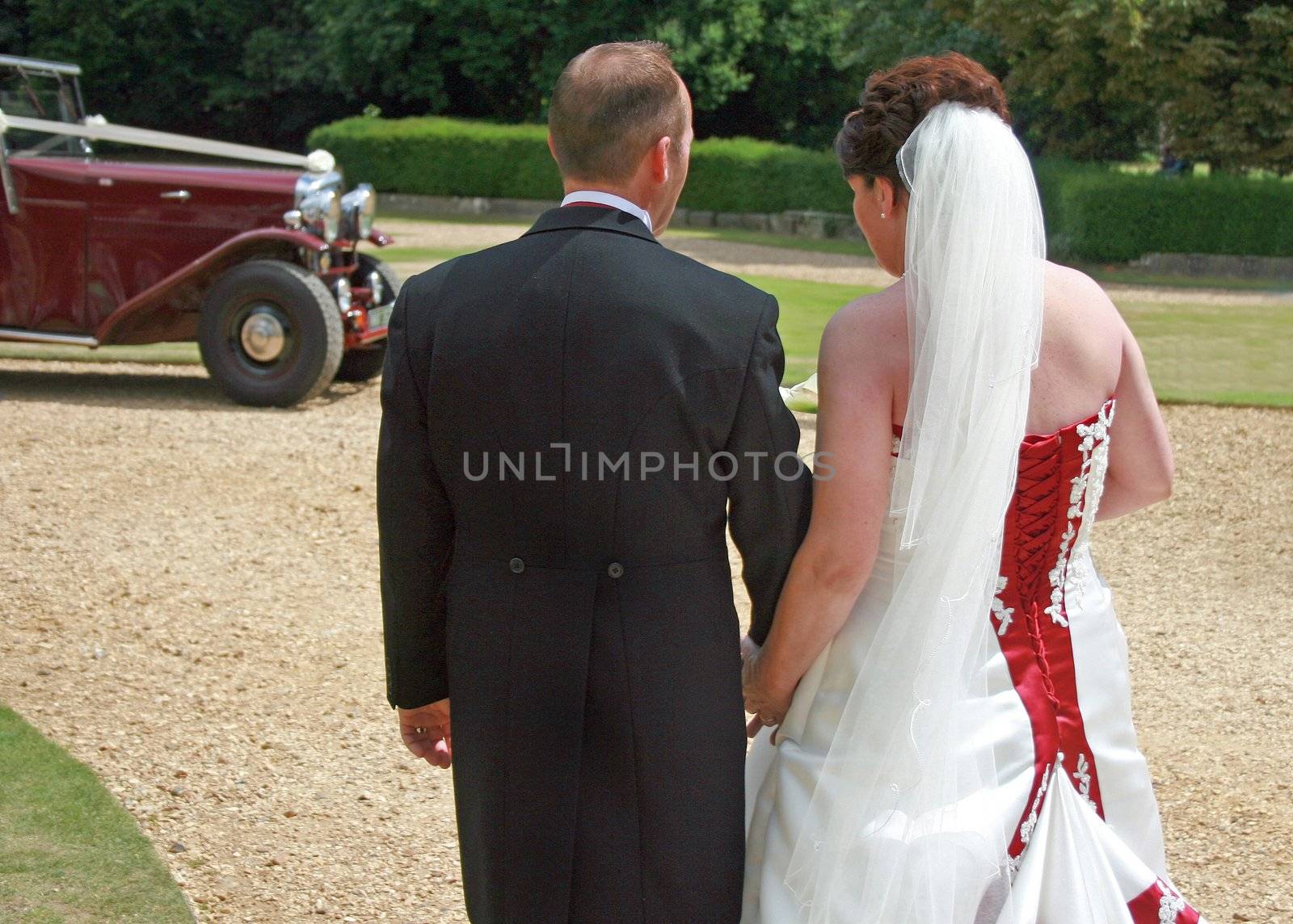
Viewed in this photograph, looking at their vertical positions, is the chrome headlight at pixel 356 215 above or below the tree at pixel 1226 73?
below

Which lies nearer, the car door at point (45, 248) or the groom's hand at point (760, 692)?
the groom's hand at point (760, 692)

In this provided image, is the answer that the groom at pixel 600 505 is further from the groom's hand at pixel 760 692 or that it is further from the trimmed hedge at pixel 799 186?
the trimmed hedge at pixel 799 186

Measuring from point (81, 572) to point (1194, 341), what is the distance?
28.2 ft

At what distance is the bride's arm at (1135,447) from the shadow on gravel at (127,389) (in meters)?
6.08

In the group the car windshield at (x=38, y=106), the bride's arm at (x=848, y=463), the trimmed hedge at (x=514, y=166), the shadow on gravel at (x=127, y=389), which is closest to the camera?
the bride's arm at (x=848, y=463)

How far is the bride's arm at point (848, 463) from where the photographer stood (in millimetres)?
1973

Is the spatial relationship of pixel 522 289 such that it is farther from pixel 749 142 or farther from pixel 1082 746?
pixel 749 142

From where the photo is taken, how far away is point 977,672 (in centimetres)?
210

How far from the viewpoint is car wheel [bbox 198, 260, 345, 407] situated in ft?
24.7

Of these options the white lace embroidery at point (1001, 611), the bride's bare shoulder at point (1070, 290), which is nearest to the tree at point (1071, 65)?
the bride's bare shoulder at point (1070, 290)

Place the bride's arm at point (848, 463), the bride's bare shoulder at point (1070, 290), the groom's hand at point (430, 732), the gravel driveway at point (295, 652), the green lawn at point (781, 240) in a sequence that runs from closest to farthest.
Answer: the bride's arm at point (848, 463), the bride's bare shoulder at point (1070, 290), the groom's hand at point (430, 732), the gravel driveway at point (295, 652), the green lawn at point (781, 240)

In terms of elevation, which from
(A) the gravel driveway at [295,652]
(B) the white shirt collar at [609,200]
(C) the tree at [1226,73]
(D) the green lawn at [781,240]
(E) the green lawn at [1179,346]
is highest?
(C) the tree at [1226,73]

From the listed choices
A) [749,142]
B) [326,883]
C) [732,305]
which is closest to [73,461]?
[326,883]

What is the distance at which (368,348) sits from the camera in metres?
8.30
